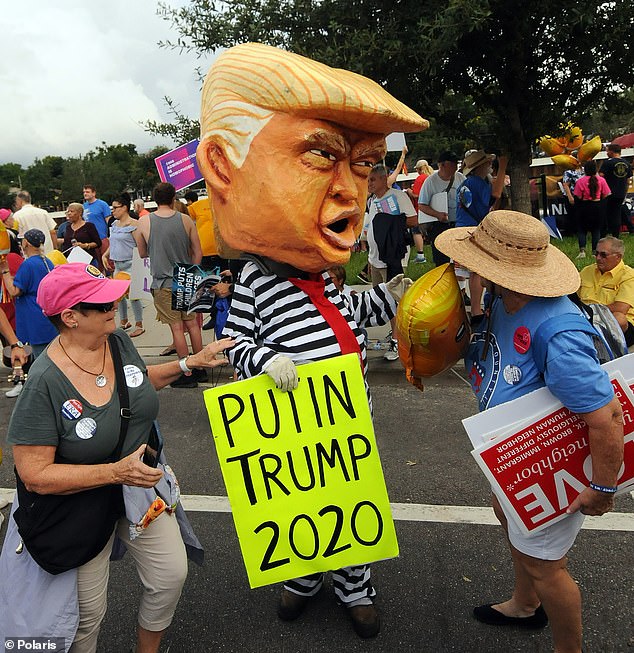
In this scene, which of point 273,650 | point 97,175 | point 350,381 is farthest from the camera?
point 97,175

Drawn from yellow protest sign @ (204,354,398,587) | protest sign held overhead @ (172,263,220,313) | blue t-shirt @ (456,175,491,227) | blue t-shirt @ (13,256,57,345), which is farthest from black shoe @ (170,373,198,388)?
yellow protest sign @ (204,354,398,587)

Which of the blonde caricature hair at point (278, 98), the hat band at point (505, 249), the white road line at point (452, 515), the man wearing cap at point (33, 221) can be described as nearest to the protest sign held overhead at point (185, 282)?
the white road line at point (452, 515)

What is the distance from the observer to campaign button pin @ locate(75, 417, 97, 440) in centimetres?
201

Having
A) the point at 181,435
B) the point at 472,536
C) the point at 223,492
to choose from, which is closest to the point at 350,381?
the point at 472,536

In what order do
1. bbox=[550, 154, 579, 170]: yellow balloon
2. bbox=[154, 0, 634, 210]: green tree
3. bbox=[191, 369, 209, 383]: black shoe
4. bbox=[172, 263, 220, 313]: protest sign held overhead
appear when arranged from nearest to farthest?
bbox=[154, 0, 634, 210]: green tree → bbox=[172, 263, 220, 313]: protest sign held overhead → bbox=[191, 369, 209, 383]: black shoe → bbox=[550, 154, 579, 170]: yellow balloon

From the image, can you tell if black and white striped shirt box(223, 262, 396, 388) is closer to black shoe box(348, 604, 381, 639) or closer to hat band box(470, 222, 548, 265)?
hat band box(470, 222, 548, 265)

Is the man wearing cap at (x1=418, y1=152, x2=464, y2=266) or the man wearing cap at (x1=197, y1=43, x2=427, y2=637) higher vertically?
the man wearing cap at (x1=197, y1=43, x2=427, y2=637)

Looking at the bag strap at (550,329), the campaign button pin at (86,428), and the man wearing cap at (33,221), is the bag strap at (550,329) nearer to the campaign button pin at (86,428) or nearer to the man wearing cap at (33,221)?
the campaign button pin at (86,428)

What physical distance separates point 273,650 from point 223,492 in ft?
4.70

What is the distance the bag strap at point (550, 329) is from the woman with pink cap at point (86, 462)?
4.29 feet

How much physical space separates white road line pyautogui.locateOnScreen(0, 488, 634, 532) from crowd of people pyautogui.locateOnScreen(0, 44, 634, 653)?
0.74m

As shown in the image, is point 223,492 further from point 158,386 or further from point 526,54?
point 526,54

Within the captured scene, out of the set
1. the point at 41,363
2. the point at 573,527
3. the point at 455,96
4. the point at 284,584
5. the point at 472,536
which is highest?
the point at 455,96

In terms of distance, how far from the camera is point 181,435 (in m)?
4.83
